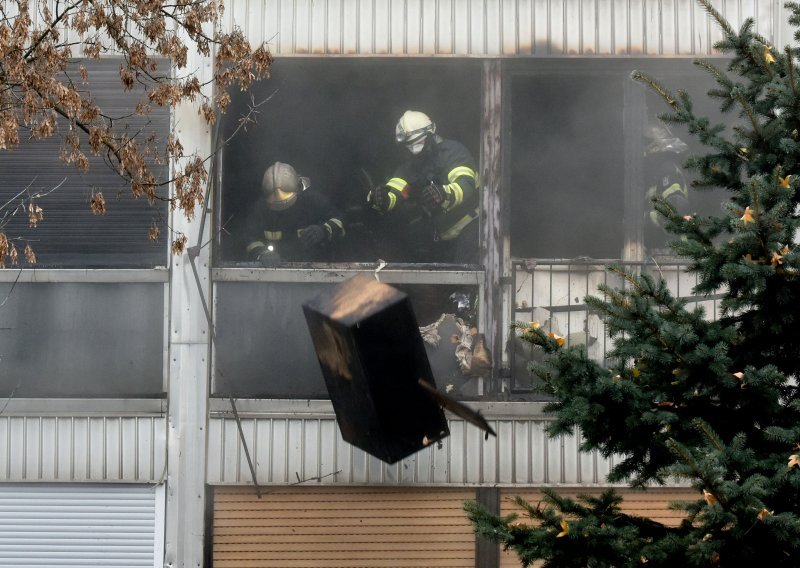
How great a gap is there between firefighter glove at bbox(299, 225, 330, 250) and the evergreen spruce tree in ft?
14.7

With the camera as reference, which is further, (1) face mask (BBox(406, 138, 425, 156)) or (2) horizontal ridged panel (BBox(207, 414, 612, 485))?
(1) face mask (BBox(406, 138, 425, 156))

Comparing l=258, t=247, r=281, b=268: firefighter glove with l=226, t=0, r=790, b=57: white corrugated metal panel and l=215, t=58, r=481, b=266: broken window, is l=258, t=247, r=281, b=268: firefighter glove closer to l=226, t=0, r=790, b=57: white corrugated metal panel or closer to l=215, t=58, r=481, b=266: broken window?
l=215, t=58, r=481, b=266: broken window

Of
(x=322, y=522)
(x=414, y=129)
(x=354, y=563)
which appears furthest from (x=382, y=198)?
(x=354, y=563)

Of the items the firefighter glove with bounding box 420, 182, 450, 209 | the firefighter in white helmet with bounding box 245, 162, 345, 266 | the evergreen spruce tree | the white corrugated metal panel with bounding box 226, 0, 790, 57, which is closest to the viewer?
the evergreen spruce tree

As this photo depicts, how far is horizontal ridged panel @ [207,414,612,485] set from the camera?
32.5 feet

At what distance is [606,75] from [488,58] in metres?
1.29

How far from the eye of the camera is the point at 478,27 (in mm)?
10320

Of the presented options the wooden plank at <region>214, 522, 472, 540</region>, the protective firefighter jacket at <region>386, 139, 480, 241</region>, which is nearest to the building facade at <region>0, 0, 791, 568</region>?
the wooden plank at <region>214, 522, 472, 540</region>

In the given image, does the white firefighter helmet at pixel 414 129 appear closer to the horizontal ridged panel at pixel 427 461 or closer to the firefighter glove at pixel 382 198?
the firefighter glove at pixel 382 198

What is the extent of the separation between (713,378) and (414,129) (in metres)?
5.34

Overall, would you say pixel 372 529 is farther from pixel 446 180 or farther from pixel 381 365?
pixel 381 365

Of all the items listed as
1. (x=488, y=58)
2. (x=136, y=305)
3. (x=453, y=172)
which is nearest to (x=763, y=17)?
(x=488, y=58)

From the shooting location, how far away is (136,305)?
10.2 metres

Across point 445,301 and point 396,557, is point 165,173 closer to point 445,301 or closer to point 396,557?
point 445,301
